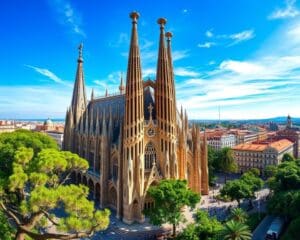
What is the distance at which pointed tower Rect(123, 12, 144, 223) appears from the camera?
4788 centimetres

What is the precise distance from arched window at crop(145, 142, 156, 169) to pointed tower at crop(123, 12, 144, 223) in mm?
2047

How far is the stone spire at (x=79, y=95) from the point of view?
75.1 meters

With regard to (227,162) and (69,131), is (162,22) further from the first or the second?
(227,162)

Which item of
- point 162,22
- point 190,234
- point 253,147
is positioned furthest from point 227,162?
point 190,234

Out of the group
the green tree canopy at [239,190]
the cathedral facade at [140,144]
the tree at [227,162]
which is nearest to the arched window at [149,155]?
the cathedral facade at [140,144]

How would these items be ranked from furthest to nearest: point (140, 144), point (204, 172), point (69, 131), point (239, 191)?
point (69, 131) < point (204, 172) < point (239, 191) < point (140, 144)

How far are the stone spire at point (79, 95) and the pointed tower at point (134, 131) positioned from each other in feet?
96.3

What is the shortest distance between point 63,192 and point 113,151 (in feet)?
99.4

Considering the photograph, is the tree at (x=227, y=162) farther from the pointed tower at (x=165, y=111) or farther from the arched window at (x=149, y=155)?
the arched window at (x=149, y=155)

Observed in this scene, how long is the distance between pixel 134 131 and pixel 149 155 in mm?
5866

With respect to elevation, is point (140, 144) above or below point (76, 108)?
below

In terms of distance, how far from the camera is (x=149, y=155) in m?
52.1

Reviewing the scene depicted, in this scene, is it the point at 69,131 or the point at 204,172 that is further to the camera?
the point at 69,131

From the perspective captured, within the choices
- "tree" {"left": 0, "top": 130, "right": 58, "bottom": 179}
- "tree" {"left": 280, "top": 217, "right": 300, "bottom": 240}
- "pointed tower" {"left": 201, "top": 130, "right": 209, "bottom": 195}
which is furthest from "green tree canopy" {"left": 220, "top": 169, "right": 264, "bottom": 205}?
"tree" {"left": 0, "top": 130, "right": 58, "bottom": 179}
